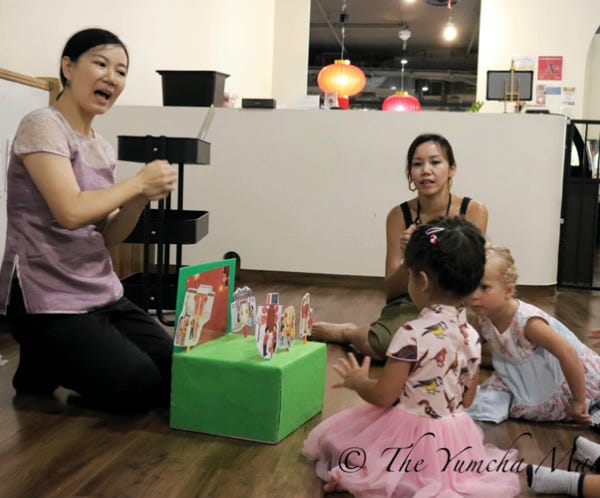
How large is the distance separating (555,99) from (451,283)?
674 cm

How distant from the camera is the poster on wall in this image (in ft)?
25.1

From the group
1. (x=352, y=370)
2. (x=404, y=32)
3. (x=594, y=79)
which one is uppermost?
(x=404, y=32)

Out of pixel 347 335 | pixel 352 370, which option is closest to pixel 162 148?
pixel 347 335

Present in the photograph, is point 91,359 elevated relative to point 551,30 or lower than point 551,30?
lower

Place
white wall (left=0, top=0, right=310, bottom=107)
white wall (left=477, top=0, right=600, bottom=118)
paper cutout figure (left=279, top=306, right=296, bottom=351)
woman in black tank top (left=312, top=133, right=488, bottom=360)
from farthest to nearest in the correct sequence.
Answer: white wall (left=477, top=0, right=600, bottom=118)
white wall (left=0, top=0, right=310, bottom=107)
woman in black tank top (left=312, top=133, right=488, bottom=360)
paper cutout figure (left=279, top=306, right=296, bottom=351)

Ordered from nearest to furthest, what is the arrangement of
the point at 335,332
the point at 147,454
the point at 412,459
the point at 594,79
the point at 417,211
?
1. the point at 412,459
2. the point at 147,454
3. the point at 417,211
4. the point at 335,332
5. the point at 594,79

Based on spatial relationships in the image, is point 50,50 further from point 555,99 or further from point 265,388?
point 555,99

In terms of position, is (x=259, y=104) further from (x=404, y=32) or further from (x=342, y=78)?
(x=404, y=32)

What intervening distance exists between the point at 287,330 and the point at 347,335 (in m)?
1.01

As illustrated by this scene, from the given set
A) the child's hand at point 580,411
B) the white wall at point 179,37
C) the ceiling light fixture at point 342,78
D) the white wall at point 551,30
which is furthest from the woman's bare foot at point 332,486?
the white wall at point 551,30

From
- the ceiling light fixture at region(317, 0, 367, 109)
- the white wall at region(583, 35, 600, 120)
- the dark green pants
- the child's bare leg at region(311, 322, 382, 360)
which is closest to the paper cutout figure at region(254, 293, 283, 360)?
the dark green pants

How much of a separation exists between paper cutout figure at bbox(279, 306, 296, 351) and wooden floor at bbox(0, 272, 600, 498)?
23 centimetres

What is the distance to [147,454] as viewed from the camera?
1.75 m

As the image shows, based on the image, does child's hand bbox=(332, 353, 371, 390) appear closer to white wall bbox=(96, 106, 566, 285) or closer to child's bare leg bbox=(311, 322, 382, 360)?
child's bare leg bbox=(311, 322, 382, 360)
